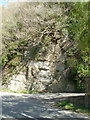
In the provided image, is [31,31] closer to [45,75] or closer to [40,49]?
[40,49]

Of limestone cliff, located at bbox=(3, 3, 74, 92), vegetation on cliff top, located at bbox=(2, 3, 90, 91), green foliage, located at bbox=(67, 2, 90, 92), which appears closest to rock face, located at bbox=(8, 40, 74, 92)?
limestone cliff, located at bbox=(3, 3, 74, 92)

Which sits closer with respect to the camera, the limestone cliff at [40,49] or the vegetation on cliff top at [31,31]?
the vegetation on cliff top at [31,31]

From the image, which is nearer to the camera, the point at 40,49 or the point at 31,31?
the point at 31,31

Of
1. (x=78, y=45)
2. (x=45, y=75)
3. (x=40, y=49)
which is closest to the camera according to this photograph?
(x=78, y=45)

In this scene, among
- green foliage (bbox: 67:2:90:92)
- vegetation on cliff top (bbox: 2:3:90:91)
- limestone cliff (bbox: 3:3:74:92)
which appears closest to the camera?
green foliage (bbox: 67:2:90:92)

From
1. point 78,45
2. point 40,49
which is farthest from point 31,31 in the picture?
point 78,45

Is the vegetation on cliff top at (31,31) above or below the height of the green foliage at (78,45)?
above

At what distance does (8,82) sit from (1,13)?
222 inches

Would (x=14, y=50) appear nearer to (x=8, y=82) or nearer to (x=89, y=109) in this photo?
(x=8, y=82)

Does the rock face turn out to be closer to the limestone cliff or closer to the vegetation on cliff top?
the limestone cliff

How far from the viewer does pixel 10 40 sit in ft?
59.6

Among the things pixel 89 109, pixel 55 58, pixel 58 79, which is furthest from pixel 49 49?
pixel 89 109

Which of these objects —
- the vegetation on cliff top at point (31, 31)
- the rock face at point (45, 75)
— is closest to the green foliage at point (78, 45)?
the vegetation on cliff top at point (31, 31)

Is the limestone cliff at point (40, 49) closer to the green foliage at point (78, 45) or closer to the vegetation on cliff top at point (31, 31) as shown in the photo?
the vegetation on cliff top at point (31, 31)
